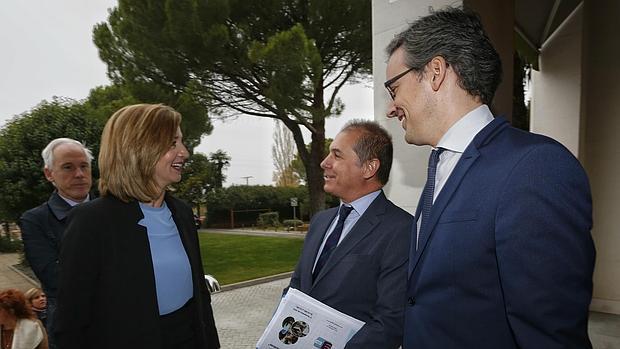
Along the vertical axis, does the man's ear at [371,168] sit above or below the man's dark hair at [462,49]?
below

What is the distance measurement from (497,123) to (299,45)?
9792 mm

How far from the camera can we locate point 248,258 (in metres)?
13.0

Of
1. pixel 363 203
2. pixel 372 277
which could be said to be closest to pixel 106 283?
pixel 372 277

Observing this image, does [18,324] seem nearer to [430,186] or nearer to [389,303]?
[389,303]

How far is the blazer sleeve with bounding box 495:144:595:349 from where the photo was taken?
89 cm

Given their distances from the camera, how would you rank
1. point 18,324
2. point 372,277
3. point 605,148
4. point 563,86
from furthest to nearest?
point 563,86 → point 605,148 → point 18,324 → point 372,277

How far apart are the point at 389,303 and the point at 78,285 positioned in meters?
1.28

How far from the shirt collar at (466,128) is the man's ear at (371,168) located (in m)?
0.80

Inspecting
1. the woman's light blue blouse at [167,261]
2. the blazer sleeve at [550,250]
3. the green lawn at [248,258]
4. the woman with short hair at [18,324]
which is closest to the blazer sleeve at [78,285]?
the woman's light blue blouse at [167,261]

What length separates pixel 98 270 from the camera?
58.5 inches

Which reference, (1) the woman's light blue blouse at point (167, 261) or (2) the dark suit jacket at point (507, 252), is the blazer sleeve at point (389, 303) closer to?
(2) the dark suit jacket at point (507, 252)

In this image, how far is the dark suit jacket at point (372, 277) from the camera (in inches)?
64.2

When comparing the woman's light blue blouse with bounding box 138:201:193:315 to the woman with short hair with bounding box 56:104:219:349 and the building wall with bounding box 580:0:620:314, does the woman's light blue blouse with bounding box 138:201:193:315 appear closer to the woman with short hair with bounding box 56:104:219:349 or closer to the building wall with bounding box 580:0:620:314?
the woman with short hair with bounding box 56:104:219:349

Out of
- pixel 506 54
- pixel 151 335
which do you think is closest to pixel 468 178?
pixel 151 335
